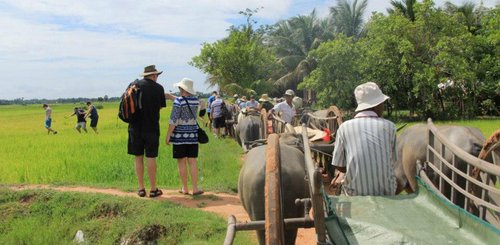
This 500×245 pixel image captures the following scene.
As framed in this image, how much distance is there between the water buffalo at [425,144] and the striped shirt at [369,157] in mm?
1372

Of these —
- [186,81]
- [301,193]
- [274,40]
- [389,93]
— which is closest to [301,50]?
[274,40]

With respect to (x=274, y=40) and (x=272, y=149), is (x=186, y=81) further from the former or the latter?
(x=274, y=40)

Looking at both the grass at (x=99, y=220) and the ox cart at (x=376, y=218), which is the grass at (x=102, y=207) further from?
the ox cart at (x=376, y=218)

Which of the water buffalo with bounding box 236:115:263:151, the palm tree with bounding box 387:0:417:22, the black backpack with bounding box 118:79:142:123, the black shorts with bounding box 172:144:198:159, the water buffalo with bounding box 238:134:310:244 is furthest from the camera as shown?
the palm tree with bounding box 387:0:417:22

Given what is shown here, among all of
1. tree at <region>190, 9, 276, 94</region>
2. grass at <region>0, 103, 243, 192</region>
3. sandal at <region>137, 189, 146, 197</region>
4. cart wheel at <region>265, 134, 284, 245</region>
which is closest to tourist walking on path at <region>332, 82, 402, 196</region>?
cart wheel at <region>265, 134, 284, 245</region>

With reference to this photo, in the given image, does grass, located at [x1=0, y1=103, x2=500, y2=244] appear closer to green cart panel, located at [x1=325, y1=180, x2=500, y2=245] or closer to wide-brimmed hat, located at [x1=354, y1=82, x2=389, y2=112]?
wide-brimmed hat, located at [x1=354, y1=82, x2=389, y2=112]

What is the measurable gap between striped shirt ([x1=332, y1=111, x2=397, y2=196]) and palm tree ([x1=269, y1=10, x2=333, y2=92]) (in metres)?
33.0

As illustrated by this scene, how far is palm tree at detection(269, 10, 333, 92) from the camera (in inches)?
1489

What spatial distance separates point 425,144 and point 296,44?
1346 inches

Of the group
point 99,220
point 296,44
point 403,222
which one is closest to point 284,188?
point 403,222

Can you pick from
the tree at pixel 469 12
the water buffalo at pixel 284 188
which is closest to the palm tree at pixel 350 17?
the tree at pixel 469 12

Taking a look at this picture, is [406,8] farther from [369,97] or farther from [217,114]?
[369,97]

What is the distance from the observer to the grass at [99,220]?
595 cm

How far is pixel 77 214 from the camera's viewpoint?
23.5ft
